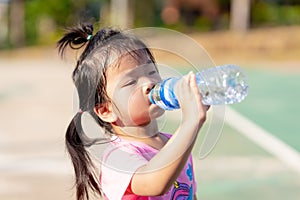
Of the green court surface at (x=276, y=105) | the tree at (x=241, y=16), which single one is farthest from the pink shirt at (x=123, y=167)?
the tree at (x=241, y=16)

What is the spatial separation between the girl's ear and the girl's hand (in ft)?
1.48

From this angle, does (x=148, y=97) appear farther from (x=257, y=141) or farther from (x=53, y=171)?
(x=257, y=141)

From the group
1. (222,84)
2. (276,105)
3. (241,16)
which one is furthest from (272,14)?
(222,84)

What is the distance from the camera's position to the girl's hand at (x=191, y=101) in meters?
2.23

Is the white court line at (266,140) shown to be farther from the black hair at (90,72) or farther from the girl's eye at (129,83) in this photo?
the girl's eye at (129,83)

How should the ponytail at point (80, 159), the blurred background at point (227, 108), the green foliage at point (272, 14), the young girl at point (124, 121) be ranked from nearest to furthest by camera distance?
the young girl at point (124, 121)
the ponytail at point (80, 159)
the blurred background at point (227, 108)
the green foliage at point (272, 14)

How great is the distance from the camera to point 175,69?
8.61ft

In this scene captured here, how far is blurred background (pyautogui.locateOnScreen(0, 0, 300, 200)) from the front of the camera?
684 cm

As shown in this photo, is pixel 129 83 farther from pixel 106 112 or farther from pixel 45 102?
pixel 45 102

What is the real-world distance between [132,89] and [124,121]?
0.49ft

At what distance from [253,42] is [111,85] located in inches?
1110

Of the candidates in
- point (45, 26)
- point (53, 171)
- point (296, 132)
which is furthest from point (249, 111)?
point (45, 26)

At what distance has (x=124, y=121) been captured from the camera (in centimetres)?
267

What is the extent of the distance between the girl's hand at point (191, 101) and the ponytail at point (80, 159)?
0.59 m
